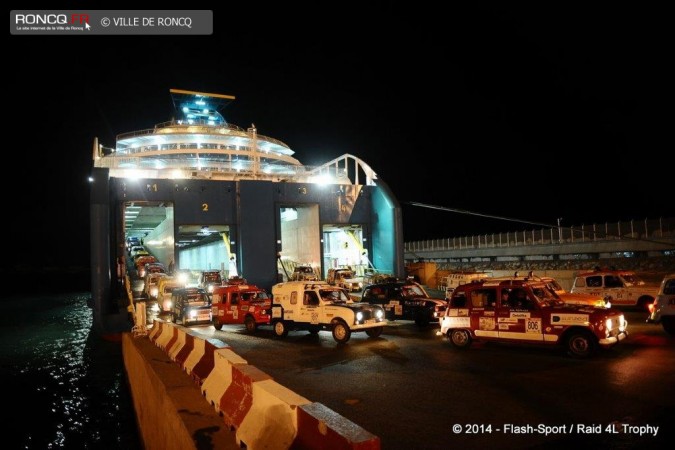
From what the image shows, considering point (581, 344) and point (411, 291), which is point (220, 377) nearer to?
point (581, 344)

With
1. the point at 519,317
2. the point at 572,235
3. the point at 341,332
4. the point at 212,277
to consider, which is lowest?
the point at 341,332

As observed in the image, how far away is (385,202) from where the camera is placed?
34875 millimetres

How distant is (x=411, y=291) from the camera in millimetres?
18047

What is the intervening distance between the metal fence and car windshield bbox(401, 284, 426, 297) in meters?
6.08

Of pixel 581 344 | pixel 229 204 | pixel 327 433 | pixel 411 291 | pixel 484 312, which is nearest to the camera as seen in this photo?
pixel 327 433

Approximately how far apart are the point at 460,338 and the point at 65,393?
1083 centimetres

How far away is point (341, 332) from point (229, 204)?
19.4 metres

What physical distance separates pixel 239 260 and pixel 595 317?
24498mm

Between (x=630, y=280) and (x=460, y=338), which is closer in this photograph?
(x=460, y=338)

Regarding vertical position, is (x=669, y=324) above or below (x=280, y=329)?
above

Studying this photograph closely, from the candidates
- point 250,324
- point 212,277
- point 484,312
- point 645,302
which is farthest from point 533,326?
point 212,277

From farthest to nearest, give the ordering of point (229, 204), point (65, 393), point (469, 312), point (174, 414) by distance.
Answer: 1. point (229, 204)
2. point (65, 393)
3. point (469, 312)
4. point (174, 414)

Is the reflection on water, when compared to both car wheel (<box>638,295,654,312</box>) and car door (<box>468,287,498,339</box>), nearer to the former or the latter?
car door (<box>468,287,498,339</box>)

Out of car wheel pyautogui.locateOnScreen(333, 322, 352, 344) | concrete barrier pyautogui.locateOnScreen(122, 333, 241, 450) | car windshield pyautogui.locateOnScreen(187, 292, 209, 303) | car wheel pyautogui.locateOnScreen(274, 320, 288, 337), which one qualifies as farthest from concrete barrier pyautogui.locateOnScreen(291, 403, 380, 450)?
car windshield pyautogui.locateOnScreen(187, 292, 209, 303)
